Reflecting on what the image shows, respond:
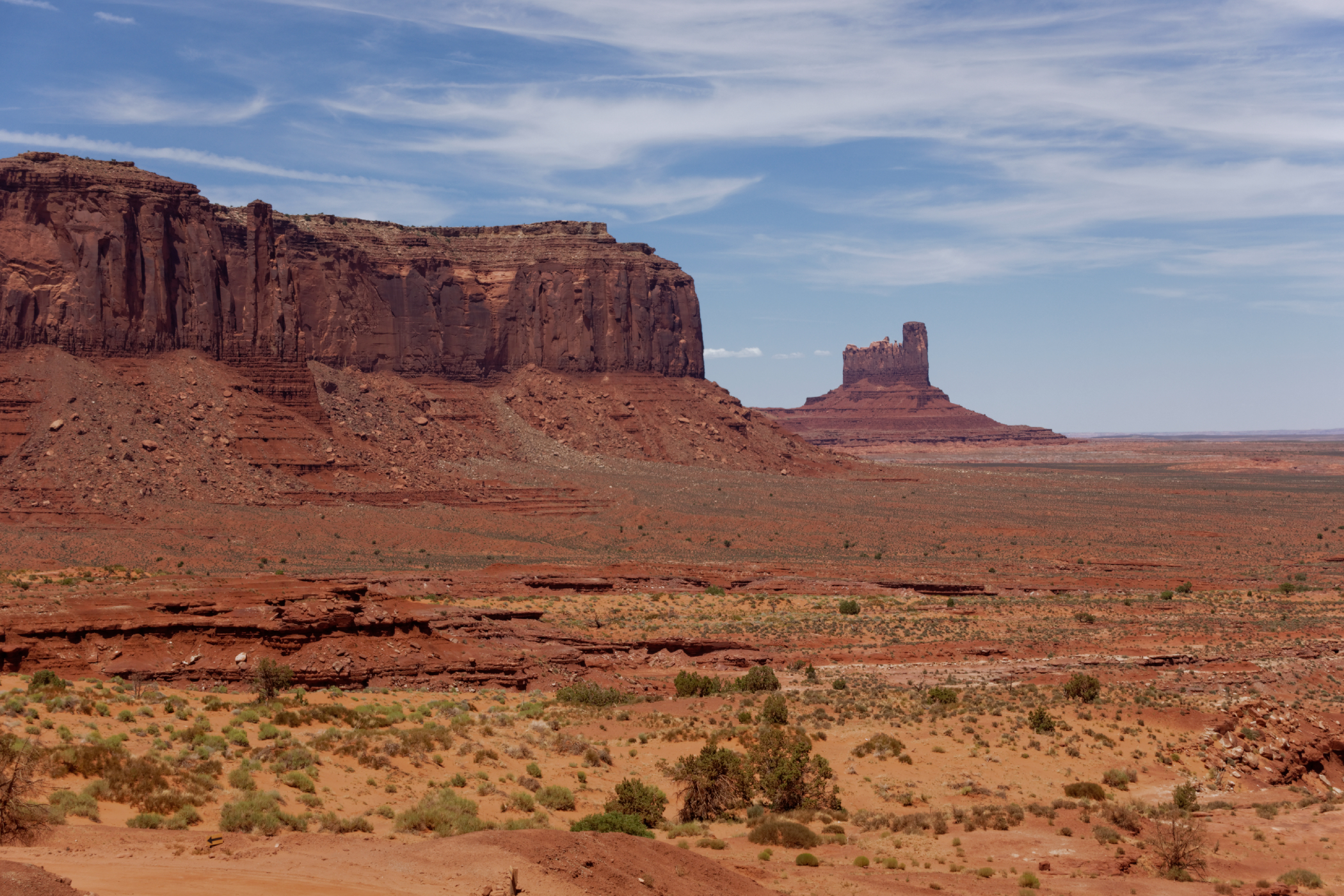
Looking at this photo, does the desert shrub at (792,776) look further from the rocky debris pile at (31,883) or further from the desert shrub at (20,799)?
the rocky debris pile at (31,883)

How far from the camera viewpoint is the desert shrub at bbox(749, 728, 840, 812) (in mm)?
21641

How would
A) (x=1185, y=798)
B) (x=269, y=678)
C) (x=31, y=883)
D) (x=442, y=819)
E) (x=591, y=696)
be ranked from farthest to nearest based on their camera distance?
(x=591, y=696) → (x=269, y=678) → (x=1185, y=798) → (x=442, y=819) → (x=31, y=883)

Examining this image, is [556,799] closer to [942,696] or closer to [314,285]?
[942,696]

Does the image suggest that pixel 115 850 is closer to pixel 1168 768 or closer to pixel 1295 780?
pixel 1168 768

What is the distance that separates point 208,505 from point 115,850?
59256 mm

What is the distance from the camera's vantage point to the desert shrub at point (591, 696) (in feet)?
95.9

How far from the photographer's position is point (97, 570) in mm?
48156

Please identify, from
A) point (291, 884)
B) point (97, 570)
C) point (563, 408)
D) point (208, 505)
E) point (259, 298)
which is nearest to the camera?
point (291, 884)

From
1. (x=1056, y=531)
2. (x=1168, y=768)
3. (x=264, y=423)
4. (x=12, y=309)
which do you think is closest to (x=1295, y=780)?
(x=1168, y=768)

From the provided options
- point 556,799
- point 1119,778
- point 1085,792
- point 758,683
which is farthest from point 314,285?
point 1085,792

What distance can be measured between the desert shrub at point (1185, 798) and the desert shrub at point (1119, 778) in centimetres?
83

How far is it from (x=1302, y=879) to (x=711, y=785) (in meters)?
9.36

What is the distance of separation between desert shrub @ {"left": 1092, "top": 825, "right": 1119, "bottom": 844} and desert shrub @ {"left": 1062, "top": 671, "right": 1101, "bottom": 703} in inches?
403

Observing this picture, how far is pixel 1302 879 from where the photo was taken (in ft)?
57.6
